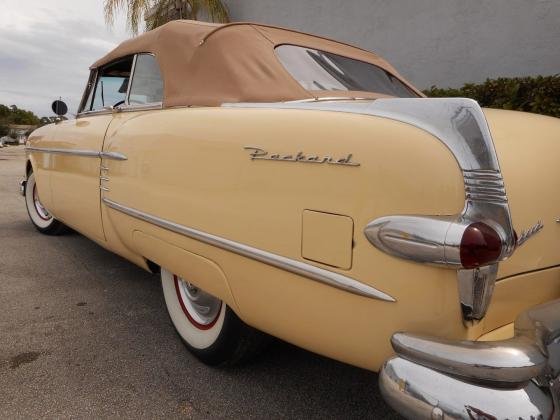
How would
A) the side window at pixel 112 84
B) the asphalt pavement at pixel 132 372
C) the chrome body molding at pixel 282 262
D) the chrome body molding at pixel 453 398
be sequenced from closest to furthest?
the chrome body molding at pixel 453 398 → the chrome body molding at pixel 282 262 → the asphalt pavement at pixel 132 372 → the side window at pixel 112 84

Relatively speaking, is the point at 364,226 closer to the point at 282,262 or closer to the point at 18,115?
the point at 282,262

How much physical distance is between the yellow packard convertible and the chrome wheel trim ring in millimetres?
10

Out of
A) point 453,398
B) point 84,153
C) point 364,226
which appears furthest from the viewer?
point 84,153

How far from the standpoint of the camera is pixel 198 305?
7.49ft

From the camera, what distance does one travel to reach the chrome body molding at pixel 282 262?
1.29m

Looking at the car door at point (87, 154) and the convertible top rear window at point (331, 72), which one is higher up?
the convertible top rear window at point (331, 72)

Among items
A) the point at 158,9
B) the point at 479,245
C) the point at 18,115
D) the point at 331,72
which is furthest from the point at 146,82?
the point at 18,115

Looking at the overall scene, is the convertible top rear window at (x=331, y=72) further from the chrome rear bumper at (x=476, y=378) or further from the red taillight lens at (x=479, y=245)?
the chrome rear bumper at (x=476, y=378)

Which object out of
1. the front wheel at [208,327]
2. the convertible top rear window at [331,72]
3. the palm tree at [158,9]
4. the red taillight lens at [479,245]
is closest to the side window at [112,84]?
the convertible top rear window at [331,72]

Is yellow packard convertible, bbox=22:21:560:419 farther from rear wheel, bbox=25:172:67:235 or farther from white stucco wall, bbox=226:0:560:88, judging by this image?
white stucco wall, bbox=226:0:560:88

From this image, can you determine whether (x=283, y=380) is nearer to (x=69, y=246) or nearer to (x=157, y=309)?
(x=157, y=309)

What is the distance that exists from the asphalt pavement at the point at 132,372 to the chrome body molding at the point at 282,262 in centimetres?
66

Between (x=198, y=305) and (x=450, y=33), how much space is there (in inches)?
218

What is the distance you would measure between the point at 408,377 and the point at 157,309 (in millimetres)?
1973
